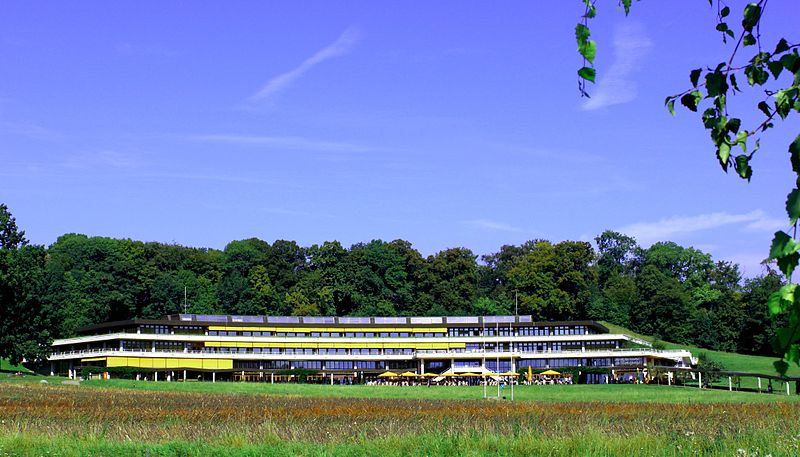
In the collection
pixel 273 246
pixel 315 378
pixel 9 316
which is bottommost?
pixel 315 378

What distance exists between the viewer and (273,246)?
162625 mm

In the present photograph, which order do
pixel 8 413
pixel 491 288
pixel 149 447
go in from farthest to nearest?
1. pixel 491 288
2. pixel 8 413
3. pixel 149 447

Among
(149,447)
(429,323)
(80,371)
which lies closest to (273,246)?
(429,323)

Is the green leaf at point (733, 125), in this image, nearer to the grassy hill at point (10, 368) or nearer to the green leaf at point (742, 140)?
the green leaf at point (742, 140)

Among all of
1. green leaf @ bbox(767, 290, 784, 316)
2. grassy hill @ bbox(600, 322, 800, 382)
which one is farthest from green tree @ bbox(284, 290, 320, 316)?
green leaf @ bbox(767, 290, 784, 316)

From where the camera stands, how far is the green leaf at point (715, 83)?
639cm

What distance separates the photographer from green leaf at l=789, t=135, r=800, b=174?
5.13m

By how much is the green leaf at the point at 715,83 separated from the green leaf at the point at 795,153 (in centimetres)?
125

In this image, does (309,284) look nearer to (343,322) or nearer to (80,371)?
(343,322)

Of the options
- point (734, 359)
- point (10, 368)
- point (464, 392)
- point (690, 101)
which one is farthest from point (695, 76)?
point (734, 359)

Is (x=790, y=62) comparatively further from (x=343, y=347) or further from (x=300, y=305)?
(x=300, y=305)

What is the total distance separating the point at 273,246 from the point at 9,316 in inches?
2787

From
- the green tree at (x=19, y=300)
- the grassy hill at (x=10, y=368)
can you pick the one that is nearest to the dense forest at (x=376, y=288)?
the grassy hill at (x=10, y=368)

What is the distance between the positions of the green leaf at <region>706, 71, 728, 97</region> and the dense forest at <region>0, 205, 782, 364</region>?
425 feet
